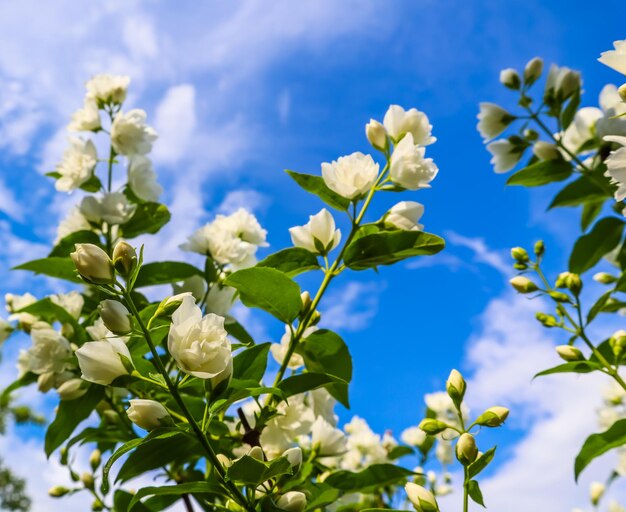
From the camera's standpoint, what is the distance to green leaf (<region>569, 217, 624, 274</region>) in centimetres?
182

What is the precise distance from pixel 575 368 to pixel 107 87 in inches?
63.1

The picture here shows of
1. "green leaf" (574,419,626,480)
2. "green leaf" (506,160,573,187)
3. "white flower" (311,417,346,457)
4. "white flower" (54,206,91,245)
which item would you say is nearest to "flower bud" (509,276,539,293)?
"green leaf" (506,160,573,187)

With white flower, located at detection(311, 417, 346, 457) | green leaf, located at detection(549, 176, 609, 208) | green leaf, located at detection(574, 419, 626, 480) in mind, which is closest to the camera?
green leaf, located at detection(574, 419, 626, 480)

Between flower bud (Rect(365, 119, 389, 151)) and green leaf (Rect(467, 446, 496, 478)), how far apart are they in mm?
658

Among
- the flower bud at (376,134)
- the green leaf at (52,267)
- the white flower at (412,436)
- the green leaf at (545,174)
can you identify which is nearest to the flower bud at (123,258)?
the flower bud at (376,134)

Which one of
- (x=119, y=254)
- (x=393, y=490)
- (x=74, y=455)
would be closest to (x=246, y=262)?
(x=74, y=455)

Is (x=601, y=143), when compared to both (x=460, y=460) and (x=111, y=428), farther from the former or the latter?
(x=111, y=428)

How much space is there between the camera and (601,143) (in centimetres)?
191

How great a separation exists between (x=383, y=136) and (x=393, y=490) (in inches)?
57.1

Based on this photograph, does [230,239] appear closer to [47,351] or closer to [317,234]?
[317,234]

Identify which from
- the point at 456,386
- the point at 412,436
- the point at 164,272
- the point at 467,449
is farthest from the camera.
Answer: the point at 412,436

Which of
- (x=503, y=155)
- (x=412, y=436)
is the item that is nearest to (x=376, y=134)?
(x=503, y=155)

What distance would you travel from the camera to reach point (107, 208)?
1.69 meters

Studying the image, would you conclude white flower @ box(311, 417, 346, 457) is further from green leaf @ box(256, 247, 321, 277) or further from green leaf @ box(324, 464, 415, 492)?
green leaf @ box(256, 247, 321, 277)
